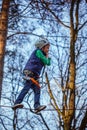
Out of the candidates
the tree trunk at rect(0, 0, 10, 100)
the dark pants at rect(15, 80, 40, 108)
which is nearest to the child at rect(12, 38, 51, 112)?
the dark pants at rect(15, 80, 40, 108)

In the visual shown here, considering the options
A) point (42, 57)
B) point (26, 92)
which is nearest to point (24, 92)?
point (26, 92)

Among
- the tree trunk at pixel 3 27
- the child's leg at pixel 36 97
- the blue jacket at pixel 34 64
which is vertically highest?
the tree trunk at pixel 3 27

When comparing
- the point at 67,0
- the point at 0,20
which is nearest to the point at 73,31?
the point at 67,0

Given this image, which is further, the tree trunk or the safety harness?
the tree trunk

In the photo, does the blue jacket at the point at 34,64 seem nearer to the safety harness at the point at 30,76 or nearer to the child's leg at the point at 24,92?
the safety harness at the point at 30,76

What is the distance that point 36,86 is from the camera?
742 centimetres

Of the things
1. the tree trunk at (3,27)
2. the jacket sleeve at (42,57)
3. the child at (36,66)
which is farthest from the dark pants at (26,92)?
the tree trunk at (3,27)

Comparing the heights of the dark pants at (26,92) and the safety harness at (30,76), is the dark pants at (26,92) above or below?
below

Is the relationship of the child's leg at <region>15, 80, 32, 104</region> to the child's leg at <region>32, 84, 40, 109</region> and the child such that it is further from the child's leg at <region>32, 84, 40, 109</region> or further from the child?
the child's leg at <region>32, 84, 40, 109</region>

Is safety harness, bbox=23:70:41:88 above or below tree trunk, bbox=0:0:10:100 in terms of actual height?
below

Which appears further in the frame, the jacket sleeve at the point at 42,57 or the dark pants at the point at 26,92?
the dark pants at the point at 26,92

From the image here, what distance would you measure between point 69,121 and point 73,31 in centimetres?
272

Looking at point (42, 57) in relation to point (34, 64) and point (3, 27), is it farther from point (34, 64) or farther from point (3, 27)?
point (3, 27)

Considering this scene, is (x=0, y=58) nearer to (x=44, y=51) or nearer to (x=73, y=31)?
(x=44, y=51)
